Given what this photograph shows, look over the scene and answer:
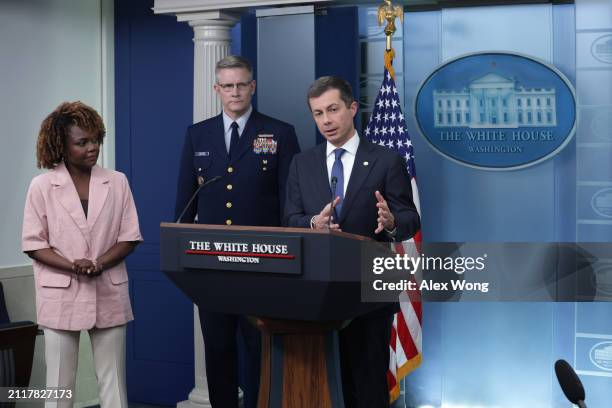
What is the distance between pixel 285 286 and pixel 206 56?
2.52m

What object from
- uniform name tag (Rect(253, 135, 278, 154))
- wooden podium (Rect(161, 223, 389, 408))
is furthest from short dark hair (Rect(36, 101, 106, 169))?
wooden podium (Rect(161, 223, 389, 408))

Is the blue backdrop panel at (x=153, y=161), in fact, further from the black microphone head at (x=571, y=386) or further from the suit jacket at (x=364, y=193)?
the black microphone head at (x=571, y=386)

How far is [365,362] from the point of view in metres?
3.08

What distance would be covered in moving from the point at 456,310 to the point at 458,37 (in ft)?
4.95

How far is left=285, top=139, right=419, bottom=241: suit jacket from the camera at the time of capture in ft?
10.3

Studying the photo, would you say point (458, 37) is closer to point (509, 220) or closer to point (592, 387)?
point (509, 220)

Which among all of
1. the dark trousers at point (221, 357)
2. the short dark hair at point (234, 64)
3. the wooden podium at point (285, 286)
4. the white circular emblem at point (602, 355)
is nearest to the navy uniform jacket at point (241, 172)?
the short dark hair at point (234, 64)

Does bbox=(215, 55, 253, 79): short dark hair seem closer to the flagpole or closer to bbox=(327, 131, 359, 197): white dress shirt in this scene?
bbox=(327, 131, 359, 197): white dress shirt

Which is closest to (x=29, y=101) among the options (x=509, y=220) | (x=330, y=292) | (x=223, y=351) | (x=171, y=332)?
(x=171, y=332)

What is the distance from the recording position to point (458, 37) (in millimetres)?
4898

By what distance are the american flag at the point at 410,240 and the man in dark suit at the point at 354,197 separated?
4.43 ft

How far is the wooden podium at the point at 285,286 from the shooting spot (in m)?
2.58

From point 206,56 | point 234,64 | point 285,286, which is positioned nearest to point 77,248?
point 234,64

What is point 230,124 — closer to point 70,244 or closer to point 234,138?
point 234,138
